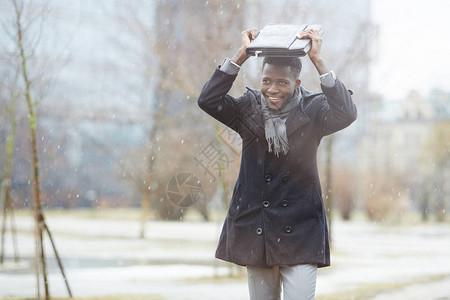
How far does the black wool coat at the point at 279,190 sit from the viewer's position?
10.0 feet

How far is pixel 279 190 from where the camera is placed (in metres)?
3.09

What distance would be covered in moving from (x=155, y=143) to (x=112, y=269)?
8.01 metres

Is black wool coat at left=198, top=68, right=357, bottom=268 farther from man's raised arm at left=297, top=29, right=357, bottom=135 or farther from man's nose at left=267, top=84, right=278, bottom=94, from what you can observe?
man's nose at left=267, top=84, right=278, bottom=94

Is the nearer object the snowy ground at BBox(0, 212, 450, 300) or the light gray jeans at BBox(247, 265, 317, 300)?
the light gray jeans at BBox(247, 265, 317, 300)

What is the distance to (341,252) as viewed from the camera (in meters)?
13.7

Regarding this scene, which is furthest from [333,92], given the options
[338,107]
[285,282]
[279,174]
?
[285,282]

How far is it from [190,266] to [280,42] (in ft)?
26.6

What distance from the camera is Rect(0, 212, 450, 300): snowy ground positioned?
813 centimetres

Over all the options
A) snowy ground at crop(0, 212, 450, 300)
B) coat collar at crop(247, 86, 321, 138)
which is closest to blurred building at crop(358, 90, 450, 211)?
snowy ground at crop(0, 212, 450, 300)

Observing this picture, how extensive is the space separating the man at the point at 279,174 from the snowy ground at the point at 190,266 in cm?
437

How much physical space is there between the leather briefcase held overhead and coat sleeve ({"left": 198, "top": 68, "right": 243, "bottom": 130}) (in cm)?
15

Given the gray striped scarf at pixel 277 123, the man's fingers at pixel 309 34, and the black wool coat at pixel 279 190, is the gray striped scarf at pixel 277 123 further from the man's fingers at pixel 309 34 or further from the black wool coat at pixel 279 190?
the man's fingers at pixel 309 34

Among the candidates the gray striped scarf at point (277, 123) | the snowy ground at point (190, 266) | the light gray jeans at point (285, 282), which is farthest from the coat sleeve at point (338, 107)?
the snowy ground at point (190, 266)

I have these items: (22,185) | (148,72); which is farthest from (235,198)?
(22,185)
